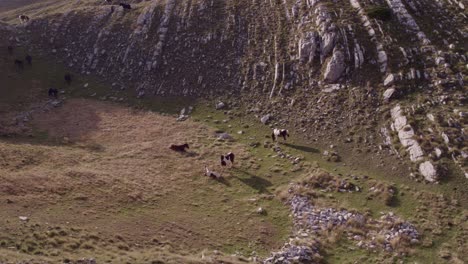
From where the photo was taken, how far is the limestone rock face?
43.3 metres

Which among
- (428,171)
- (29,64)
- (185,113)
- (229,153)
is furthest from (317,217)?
(29,64)

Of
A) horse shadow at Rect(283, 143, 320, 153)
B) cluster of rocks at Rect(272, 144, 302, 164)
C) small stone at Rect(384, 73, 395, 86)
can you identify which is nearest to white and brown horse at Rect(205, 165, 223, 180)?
cluster of rocks at Rect(272, 144, 302, 164)

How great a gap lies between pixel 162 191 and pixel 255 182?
733 centimetres

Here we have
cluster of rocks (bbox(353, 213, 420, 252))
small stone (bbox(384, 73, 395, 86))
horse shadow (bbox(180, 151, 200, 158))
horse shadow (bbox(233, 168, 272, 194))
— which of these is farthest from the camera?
small stone (bbox(384, 73, 395, 86))

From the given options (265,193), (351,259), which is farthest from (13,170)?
(351,259)

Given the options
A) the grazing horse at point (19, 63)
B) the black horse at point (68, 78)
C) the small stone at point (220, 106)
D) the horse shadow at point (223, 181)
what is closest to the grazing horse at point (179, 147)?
the horse shadow at point (223, 181)

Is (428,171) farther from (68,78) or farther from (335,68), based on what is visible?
(68,78)

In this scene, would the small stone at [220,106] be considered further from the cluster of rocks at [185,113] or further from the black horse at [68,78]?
the black horse at [68,78]

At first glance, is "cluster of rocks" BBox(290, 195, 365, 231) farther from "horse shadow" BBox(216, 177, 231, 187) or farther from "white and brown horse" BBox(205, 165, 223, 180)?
"white and brown horse" BBox(205, 165, 223, 180)

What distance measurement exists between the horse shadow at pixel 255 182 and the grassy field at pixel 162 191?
141 millimetres

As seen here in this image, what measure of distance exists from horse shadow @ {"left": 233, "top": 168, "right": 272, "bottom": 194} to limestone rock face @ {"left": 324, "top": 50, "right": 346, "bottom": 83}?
14.9 m

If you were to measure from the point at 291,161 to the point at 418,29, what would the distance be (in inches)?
859

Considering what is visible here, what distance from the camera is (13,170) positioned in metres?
32.2

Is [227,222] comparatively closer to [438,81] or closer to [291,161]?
[291,161]
